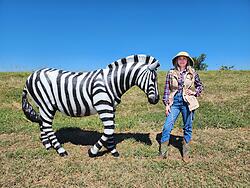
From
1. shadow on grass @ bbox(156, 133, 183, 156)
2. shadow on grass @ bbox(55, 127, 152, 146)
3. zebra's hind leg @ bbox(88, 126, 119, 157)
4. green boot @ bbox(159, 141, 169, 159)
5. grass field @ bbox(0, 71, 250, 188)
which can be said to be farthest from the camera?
shadow on grass @ bbox(55, 127, 152, 146)

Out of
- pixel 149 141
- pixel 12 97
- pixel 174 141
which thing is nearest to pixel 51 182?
pixel 149 141

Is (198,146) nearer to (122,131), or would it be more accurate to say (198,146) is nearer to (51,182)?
(122,131)

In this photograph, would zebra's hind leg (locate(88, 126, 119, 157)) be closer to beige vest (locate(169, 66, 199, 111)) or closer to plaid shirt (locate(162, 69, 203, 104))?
plaid shirt (locate(162, 69, 203, 104))

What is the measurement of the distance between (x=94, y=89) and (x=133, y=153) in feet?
5.31

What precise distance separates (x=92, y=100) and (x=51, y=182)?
163cm

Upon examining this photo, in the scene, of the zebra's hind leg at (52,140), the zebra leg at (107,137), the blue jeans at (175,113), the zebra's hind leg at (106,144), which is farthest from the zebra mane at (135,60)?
the zebra's hind leg at (52,140)

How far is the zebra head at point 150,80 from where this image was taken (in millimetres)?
5430

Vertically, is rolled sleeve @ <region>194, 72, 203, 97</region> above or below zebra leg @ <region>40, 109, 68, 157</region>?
above

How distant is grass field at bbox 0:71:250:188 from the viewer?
16.6ft

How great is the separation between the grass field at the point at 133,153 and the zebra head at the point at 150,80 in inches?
52.4

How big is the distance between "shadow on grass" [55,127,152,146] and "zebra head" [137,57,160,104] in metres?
1.72

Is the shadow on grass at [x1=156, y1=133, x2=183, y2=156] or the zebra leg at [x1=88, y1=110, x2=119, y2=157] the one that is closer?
the zebra leg at [x1=88, y1=110, x2=119, y2=157]

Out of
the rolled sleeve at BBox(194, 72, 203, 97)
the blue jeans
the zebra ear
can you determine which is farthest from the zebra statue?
the rolled sleeve at BBox(194, 72, 203, 97)

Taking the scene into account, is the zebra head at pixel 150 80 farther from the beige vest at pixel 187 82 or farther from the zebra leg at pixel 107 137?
the zebra leg at pixel 107 137
